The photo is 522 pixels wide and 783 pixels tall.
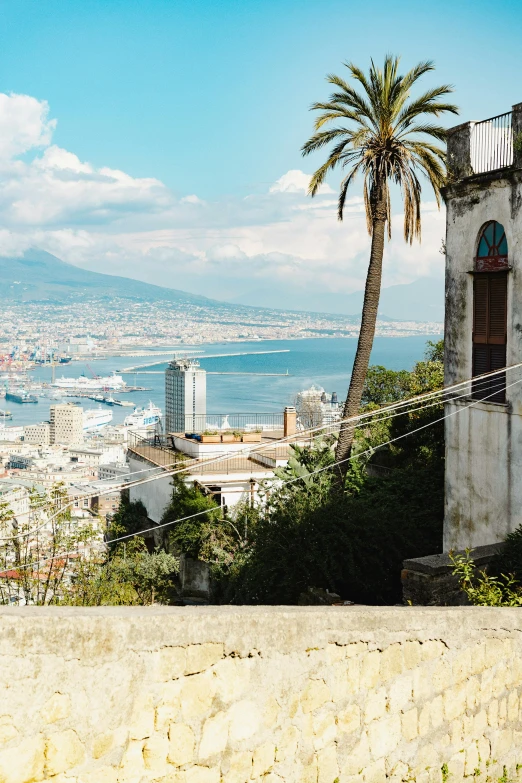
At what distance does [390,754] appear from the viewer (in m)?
4.30

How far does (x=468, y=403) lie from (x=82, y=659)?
30.5 ft

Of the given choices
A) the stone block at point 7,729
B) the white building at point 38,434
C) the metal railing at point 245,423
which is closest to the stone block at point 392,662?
the stone block at point 7,729

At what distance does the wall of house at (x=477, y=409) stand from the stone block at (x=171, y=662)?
316 inches

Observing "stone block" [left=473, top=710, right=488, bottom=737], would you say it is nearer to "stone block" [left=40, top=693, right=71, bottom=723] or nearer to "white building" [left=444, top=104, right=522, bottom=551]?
"stone block" [left=40, top=693, right=71, bottom=723]

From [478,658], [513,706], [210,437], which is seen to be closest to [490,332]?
[513,706]

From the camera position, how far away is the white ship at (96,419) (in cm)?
17312

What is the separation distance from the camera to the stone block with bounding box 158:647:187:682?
10.7 feet

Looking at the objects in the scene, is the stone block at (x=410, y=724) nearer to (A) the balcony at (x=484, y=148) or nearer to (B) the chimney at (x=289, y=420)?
(A) the balcony at (x=484, y=148)

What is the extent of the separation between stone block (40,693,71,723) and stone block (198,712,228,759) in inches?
26.4

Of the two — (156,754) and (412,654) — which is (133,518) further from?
(156,754)

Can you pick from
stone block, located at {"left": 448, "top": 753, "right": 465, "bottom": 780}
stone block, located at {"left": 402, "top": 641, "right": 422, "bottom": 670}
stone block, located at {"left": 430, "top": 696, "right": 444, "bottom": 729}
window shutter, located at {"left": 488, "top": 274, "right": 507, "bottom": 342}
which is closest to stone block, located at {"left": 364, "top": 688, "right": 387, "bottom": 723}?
stone block, located at {"left": 402, "top": 641, "right": 422, "bottom": 670}

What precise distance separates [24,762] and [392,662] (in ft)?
6.55

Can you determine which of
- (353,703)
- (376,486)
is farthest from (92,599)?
(353,703)

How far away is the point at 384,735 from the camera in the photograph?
4254 mm
